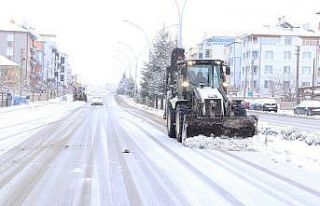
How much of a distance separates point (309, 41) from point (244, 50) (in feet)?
43.1

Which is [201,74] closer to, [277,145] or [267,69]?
[277,145]

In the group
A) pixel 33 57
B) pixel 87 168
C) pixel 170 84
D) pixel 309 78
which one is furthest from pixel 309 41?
pixel 87 168

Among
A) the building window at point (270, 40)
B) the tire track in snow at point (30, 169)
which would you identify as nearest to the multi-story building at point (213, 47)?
the building window at point (270, 40)

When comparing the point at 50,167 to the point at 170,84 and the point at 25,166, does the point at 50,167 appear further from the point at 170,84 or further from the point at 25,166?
the point at 170,84

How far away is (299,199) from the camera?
9.34 metres

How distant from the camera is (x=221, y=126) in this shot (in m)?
19.6

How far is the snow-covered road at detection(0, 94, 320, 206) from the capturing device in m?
9.28

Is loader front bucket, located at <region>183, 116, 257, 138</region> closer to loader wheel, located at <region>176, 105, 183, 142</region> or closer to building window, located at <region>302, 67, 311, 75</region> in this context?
loader wheel, located at <region>176, 105, 183, 142</region>

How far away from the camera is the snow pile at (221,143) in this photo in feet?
59.1

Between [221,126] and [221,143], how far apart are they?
1.31 m

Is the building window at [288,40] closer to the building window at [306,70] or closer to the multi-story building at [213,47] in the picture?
the building window at [306,70]

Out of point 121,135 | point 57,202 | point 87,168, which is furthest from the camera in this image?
point 121,135

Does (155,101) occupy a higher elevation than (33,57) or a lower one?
lower

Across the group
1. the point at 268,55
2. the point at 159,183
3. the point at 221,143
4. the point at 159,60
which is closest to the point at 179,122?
the point at 221,143
